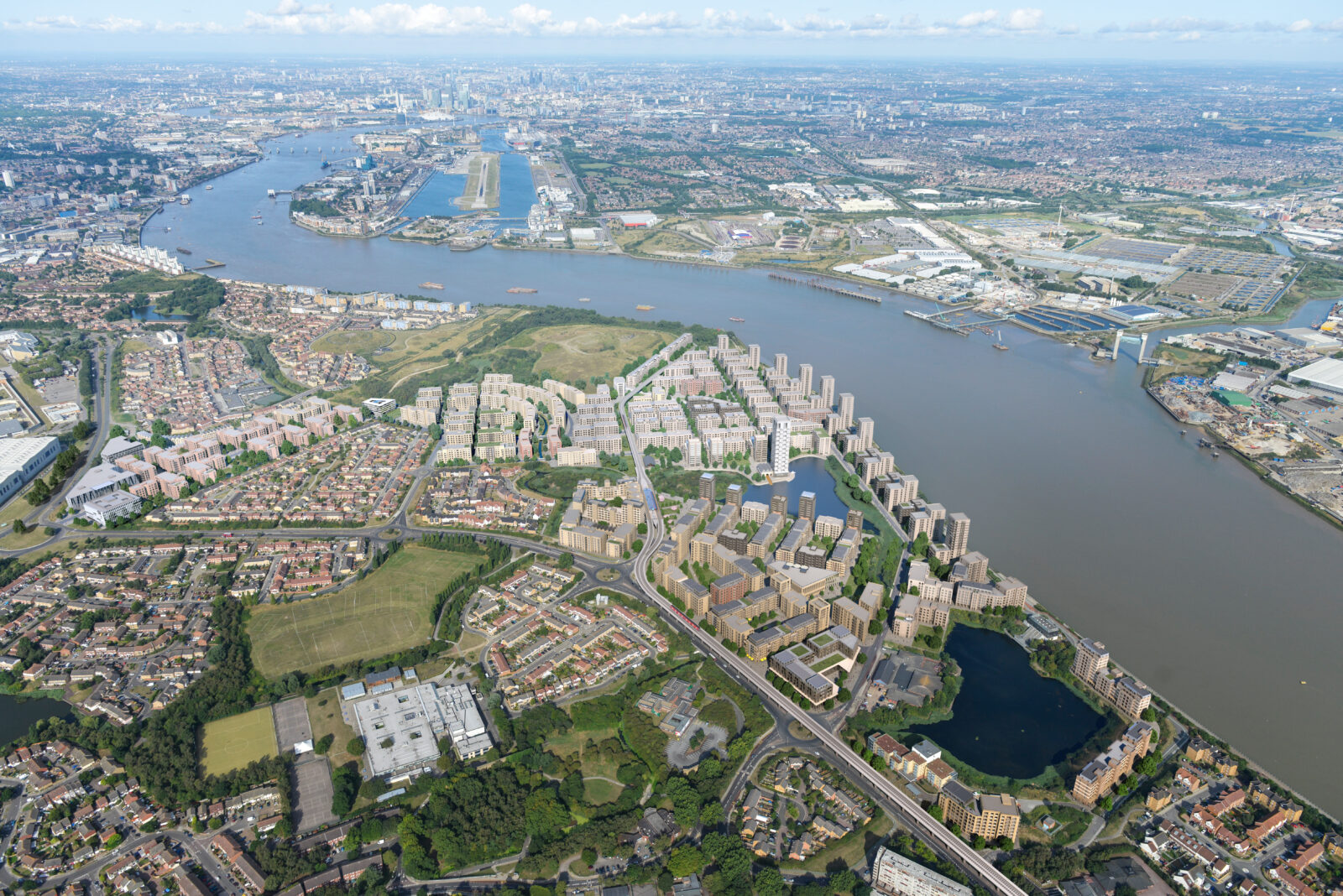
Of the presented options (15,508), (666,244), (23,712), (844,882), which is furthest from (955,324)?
(23,712)

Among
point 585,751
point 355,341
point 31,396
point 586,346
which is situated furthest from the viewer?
point 355,341

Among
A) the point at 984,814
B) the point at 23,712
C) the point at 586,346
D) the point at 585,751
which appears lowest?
the point at 23,712

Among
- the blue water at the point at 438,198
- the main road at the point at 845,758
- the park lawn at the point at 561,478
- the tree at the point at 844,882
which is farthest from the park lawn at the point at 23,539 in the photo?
the blue water at the point at 438,198

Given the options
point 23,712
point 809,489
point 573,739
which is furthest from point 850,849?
point 23,712

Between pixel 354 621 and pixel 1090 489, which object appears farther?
pixel 1090 489

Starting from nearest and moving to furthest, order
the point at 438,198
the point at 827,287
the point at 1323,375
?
the point at 1323,375 → the point at 827,287 → the point at 438,198

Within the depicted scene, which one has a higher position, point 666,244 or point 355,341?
point 666,244

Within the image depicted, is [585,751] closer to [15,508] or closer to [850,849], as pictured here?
[850,849]

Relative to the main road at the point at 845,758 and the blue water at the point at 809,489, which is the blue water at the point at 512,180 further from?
the main road at the point at 845,758
